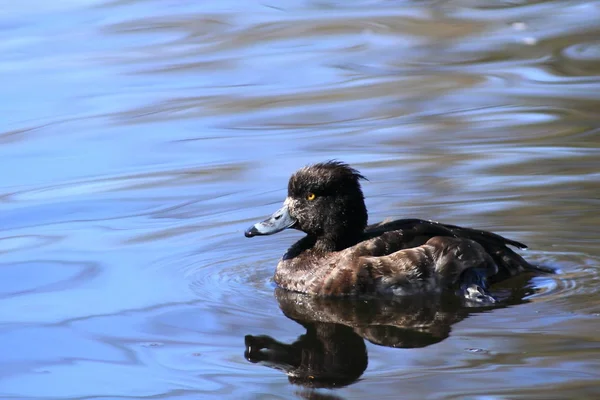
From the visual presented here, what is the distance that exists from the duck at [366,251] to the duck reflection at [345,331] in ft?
0.31

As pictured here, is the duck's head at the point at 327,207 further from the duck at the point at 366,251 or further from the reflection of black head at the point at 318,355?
the reflection of black head at the point at 318,355

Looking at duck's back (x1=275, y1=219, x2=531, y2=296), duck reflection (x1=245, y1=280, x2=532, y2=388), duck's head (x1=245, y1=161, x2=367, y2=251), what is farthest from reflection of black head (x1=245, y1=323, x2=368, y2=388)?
duck's head (x1=245, y1=161, x2=367, y2=251)

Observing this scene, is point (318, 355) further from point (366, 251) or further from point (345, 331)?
point (366, 251)

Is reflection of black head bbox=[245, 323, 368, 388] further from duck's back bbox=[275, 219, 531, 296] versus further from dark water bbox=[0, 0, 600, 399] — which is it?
duck's back bbox=[275, 219, 531, 296]

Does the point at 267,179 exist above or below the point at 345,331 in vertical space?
above

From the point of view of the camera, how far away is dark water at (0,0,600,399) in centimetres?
621

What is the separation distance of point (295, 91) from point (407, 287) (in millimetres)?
5289

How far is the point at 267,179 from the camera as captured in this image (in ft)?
31.8

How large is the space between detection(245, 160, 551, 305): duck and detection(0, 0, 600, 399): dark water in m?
0.17

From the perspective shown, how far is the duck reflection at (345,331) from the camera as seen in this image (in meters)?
6.14

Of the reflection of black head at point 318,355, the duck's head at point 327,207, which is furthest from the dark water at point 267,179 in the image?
the duck's head at point 327,207

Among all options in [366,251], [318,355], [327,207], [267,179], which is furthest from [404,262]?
[267,179]

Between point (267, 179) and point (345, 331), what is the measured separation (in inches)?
124

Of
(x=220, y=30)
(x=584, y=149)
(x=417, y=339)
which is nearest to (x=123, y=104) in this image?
(x=220, y=30)
